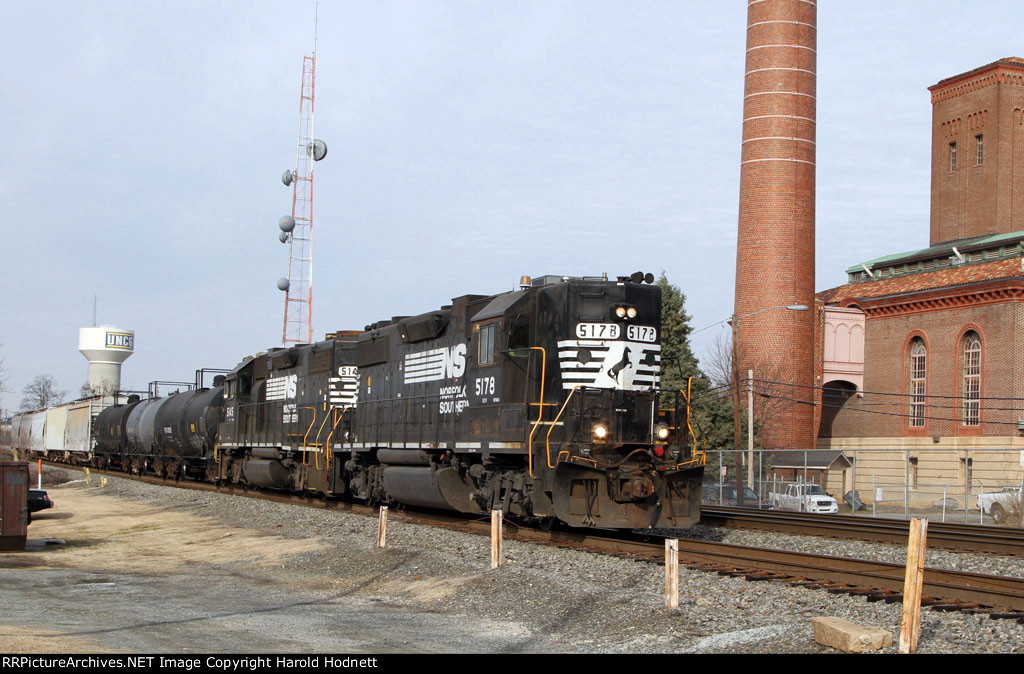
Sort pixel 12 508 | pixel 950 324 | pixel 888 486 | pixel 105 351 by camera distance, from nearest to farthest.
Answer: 1. pixel 12 508
2. pixel 888 486
3. pixel 950 324
4. pixel 105 351

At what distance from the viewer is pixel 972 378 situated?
166ft

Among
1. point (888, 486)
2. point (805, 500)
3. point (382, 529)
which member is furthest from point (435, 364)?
point (888, 486)

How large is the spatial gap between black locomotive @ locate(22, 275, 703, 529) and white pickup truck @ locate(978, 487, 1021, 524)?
13.2 m

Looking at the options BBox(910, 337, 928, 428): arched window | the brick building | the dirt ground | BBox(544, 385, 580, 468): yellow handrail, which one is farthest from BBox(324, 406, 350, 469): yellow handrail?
BBox(910, 337, 928, 428): arched window

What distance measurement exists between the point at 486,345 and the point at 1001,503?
54.5 ft

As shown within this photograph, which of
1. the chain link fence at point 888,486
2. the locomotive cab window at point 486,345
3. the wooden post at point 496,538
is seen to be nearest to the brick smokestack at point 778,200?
the chain link fence at point 888,486

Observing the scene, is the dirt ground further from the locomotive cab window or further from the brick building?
the brick building

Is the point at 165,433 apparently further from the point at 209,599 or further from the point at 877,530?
the point at 209,599

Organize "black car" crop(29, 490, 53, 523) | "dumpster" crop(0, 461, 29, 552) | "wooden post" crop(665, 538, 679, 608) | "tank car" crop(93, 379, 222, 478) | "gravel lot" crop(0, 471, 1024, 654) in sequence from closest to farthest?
"gravel lot" crop(0, 471, 1024, 654) → "wooden post" crop(665, 538, 679, 608) → "dumpster" crop(0, 461, 29, 552) → "black car" crop(29, 490, 53, 523) → "tank car" crop(93, 379, 222, 478)

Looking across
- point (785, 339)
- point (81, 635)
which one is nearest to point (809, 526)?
point (81, 635)

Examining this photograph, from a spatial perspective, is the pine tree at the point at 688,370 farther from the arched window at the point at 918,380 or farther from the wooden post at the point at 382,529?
the wooden post at the point at 382,529

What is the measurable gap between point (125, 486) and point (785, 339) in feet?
107

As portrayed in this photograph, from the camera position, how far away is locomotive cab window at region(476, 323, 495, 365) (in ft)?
59.6
